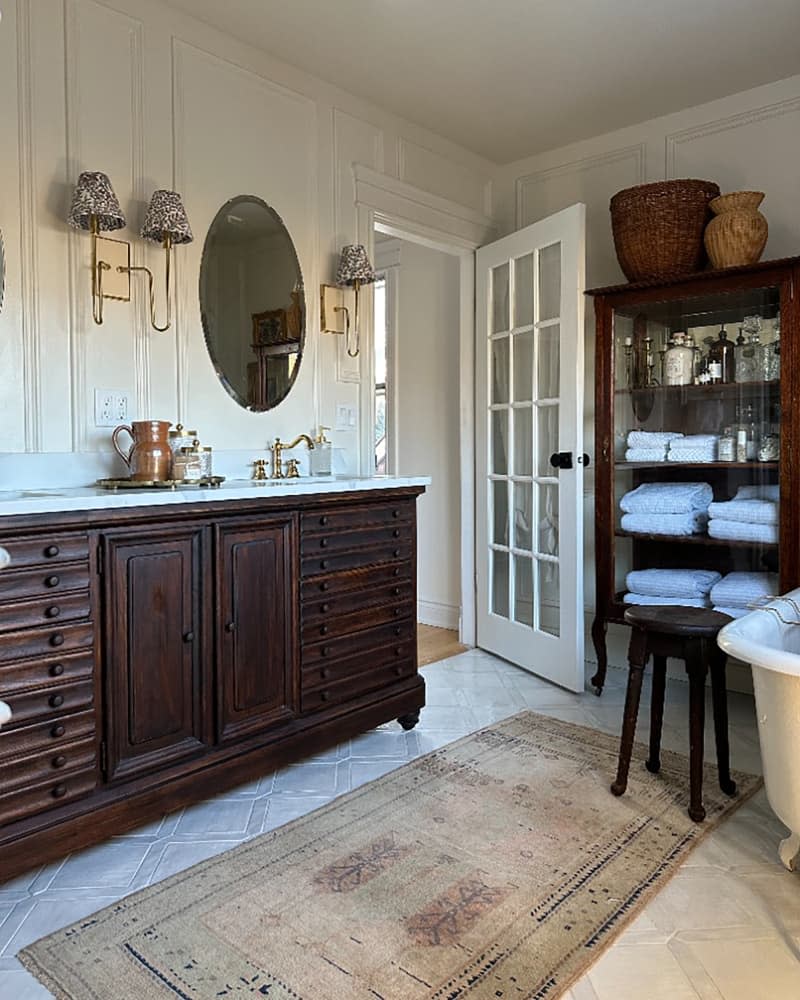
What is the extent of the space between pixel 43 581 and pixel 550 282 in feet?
8.40

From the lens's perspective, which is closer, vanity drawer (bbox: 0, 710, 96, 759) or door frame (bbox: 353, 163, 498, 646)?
vanity drawer (bbox: 0, 710, 96, 759)

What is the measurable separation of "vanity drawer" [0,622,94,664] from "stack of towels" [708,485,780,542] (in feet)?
7.89

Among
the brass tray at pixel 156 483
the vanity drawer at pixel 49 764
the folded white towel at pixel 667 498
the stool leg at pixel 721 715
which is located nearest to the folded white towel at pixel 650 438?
the folded white towel at pixel 667 498

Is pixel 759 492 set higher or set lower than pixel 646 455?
lower

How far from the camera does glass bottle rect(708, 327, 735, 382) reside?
10.5 feet

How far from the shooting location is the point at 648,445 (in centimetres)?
340

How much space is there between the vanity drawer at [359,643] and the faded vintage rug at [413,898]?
43 centimetres

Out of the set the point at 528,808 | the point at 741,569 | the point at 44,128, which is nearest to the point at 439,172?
the point at 44,128

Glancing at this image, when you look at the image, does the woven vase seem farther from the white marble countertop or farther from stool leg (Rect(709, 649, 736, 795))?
stool leg (Rect(709, 649, 736, 795))

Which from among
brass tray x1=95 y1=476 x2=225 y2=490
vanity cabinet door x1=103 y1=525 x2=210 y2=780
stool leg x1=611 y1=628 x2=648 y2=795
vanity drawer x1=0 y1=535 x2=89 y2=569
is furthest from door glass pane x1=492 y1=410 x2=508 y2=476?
vanity drawer x1=0 y1=535 x2=89 y2=569

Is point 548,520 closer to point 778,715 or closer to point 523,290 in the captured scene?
point 523,290

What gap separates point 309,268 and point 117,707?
1.87m

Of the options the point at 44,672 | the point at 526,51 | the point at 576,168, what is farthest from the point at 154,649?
the point at 576,168

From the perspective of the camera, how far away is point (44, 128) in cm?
236
